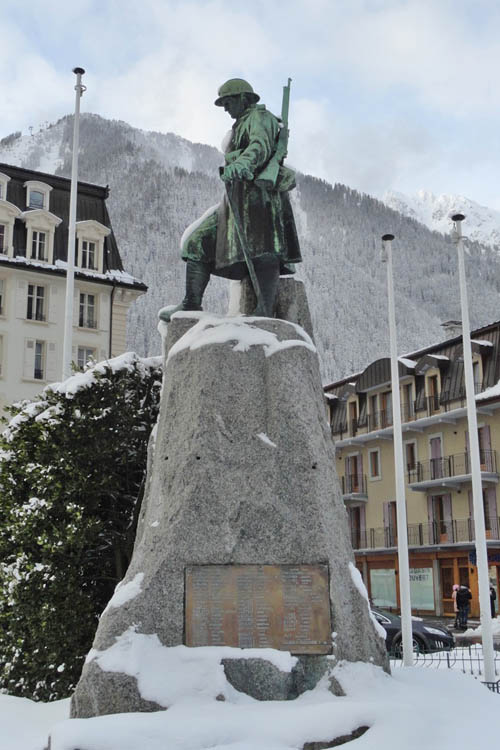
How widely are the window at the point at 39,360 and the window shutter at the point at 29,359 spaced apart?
21 centimetres

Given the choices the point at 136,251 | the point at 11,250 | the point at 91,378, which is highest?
the point at 136,251

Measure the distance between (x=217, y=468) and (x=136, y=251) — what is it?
134 m

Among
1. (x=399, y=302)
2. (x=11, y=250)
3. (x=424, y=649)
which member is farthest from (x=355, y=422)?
(x=399, y=302)

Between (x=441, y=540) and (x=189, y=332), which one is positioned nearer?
(x=189, y=332)

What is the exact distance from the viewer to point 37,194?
134ft

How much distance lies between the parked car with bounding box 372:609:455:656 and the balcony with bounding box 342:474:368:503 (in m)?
24.5

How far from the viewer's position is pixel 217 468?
8469 millimetres

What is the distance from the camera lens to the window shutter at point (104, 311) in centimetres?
4081

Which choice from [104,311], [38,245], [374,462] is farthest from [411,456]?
[38,245]

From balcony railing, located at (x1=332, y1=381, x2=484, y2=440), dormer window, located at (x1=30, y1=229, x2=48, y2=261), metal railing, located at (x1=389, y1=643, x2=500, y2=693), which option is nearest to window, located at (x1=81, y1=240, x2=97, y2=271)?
dormer window, located at (x1=30, y1=229, x2=48, y2=261)

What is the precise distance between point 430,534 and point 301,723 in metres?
34.2

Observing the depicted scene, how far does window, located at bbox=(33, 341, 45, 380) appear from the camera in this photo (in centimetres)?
3912

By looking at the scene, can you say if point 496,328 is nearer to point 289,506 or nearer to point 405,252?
point 289,506

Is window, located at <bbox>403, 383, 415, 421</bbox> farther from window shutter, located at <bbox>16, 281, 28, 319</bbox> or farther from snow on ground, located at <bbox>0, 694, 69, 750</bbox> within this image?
snow on ground, located at <bbox>0, 694, 69, 750</bbox>
